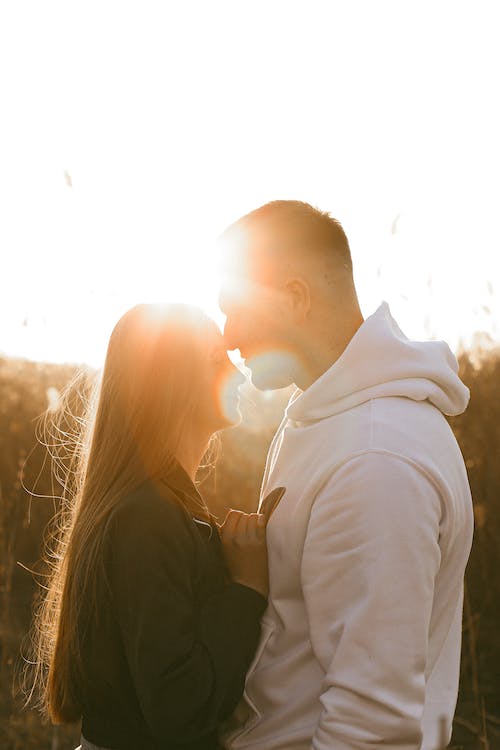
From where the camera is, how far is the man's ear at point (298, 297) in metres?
2.18

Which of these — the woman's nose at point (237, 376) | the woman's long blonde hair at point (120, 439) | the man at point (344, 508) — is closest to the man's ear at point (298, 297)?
the man at point (344, 508)

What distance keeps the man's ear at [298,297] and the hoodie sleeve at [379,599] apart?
1.75ft

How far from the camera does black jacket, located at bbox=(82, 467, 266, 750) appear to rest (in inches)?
77.0

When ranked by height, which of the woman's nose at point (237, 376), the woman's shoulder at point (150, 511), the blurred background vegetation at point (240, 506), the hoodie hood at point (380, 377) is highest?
the hoodie hood at point (380, 377)

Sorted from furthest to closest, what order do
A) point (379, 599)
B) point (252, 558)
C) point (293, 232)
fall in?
point (293, 232)
point (252, 558)
point (379, 599)

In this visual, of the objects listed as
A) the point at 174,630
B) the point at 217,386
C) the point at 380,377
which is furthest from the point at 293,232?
the point at 174,630

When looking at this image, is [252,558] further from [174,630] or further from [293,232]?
[293,232]

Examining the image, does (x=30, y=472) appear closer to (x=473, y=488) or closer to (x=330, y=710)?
(x=473, y=488)

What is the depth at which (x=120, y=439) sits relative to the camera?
7.86 ft

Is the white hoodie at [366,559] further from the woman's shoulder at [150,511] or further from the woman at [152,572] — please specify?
the woman's shoulder at [150,511]

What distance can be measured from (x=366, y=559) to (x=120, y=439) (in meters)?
0.95

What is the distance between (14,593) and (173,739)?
4120 mm

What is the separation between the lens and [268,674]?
2004 millimetres

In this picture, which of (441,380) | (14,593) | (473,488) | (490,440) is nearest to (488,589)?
(473,488)
